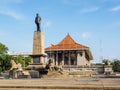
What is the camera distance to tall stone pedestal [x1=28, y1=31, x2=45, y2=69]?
107ft

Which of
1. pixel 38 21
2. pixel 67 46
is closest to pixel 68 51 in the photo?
pixel 67 46

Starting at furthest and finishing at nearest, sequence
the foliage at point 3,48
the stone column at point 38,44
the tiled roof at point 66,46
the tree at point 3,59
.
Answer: the tiled roof at point 66,46 < the foliage at point 3,48 < the tree at point 3,59 < the stone column at point 38,44

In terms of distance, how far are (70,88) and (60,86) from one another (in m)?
0.37

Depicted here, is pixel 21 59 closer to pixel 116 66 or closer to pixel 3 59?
pixel 3 59

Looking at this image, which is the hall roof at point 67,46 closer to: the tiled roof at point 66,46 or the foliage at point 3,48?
the tiled roof at point 66,46

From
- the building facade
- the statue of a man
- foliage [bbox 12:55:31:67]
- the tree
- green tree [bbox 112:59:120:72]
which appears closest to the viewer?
the statue of a man

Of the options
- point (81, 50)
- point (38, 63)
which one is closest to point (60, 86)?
point (38, 63)

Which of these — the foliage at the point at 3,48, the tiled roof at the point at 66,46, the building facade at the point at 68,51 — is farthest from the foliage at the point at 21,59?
the tiled roof at the point at 66,46

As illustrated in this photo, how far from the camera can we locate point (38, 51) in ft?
109

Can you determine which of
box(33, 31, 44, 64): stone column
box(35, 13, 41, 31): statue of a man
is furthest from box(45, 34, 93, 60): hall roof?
box(33, 31, 44, 64): stone column

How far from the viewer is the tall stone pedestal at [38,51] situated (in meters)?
32.6

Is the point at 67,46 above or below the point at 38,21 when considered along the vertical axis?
above

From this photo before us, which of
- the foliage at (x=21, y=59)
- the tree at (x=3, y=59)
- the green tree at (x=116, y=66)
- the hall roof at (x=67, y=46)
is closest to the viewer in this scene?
the tree at (x=3, y=59)

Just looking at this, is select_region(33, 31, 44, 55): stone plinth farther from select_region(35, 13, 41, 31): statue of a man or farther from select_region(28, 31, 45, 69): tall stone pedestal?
select_region(35, 13, 41, 31): statue of a man
